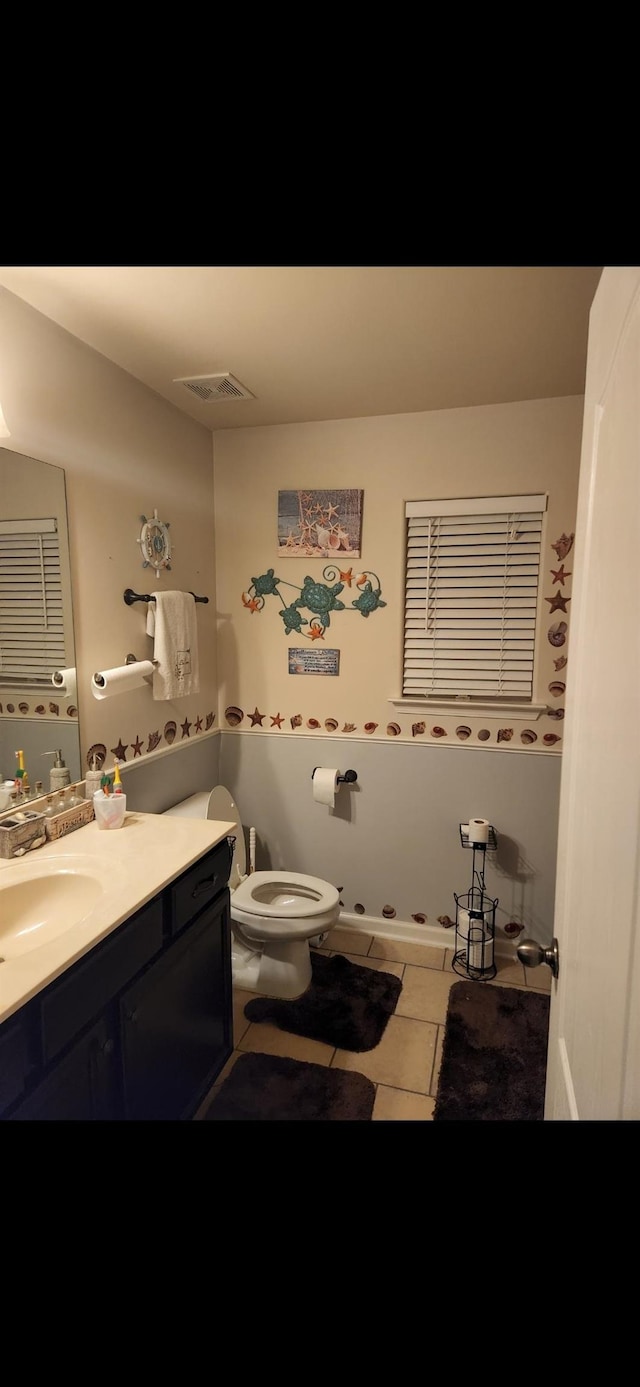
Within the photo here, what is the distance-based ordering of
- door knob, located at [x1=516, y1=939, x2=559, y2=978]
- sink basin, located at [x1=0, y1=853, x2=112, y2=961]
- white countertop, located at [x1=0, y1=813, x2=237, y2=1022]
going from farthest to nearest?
sink basin, located at [x1=0, y1=853, x2=112, y2=961]
white countertop, located at [x1=0, y1=813, x2=237, y2=1022]
door knob, located at [x1=516, y1=939, x2=559, y2=978]

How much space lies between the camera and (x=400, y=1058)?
1.79 meters

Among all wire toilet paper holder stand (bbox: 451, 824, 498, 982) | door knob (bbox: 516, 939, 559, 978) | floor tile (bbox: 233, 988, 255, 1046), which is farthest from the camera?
wire toilet paper holder stand (bbox: 451, 824, 498, 982)

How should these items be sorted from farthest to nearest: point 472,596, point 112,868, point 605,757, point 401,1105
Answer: point 472,596
point 401,1105
point 112,868
point 605,757

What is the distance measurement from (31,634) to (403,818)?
160 cm

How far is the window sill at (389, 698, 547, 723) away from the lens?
2188mm

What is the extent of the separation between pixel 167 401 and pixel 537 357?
1302 mm

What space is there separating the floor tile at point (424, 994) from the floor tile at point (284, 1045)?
0.34 meters

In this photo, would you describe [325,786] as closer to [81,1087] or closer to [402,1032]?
[402,1032]

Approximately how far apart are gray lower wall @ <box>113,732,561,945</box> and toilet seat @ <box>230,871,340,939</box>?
1.14ft

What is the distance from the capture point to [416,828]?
2367 millimetres

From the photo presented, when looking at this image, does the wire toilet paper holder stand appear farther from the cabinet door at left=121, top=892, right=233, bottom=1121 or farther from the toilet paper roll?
the cabinet door at left=121, top=892, right=233, bottom=1121

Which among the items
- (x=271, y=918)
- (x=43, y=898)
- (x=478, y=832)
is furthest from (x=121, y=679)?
(x=478, y=832)

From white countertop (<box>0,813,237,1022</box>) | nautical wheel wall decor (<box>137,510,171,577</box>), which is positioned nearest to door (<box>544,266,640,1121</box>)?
white countertop (<box>0,813,237,1022</box>)

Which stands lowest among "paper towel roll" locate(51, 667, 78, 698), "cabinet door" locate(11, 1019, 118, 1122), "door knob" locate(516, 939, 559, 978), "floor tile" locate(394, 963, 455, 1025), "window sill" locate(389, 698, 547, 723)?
"floor tile" locate(394, 963, 455, 1025)
